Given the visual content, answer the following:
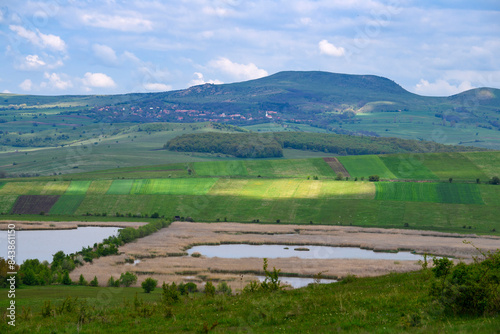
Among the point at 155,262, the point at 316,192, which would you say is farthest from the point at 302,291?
the point at 316,192

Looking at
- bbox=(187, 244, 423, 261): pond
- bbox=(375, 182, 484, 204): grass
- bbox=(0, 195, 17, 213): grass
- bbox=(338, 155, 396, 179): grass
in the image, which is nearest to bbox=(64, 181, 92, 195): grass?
bbox=(0, 195, 17, 213): grass

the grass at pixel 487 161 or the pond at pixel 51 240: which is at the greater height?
the grass at pixel 487 161

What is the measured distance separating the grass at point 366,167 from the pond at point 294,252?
62.2 m

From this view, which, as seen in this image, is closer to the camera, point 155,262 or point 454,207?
point 155,262

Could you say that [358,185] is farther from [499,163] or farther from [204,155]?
[204,155]

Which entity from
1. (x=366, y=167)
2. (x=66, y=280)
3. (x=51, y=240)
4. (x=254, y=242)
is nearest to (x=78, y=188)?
(x=51, y=240)

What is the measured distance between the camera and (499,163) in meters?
132

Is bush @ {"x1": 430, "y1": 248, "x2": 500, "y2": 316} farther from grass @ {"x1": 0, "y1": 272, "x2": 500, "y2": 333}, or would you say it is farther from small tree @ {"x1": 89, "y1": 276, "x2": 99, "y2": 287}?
small tree @ {"x1": 89, "y1": 276, "x2": 99, "y2": 287}

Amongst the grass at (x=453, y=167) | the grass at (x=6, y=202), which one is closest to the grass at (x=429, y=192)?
A: the grass at (x=453, y=167)

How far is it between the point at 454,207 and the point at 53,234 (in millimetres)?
67247

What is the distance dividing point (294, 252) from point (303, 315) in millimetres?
48487

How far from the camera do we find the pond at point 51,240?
220 feet

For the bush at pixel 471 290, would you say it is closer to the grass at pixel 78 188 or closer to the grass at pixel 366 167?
the grass at pixel 78 188

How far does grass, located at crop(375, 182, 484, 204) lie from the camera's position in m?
100
